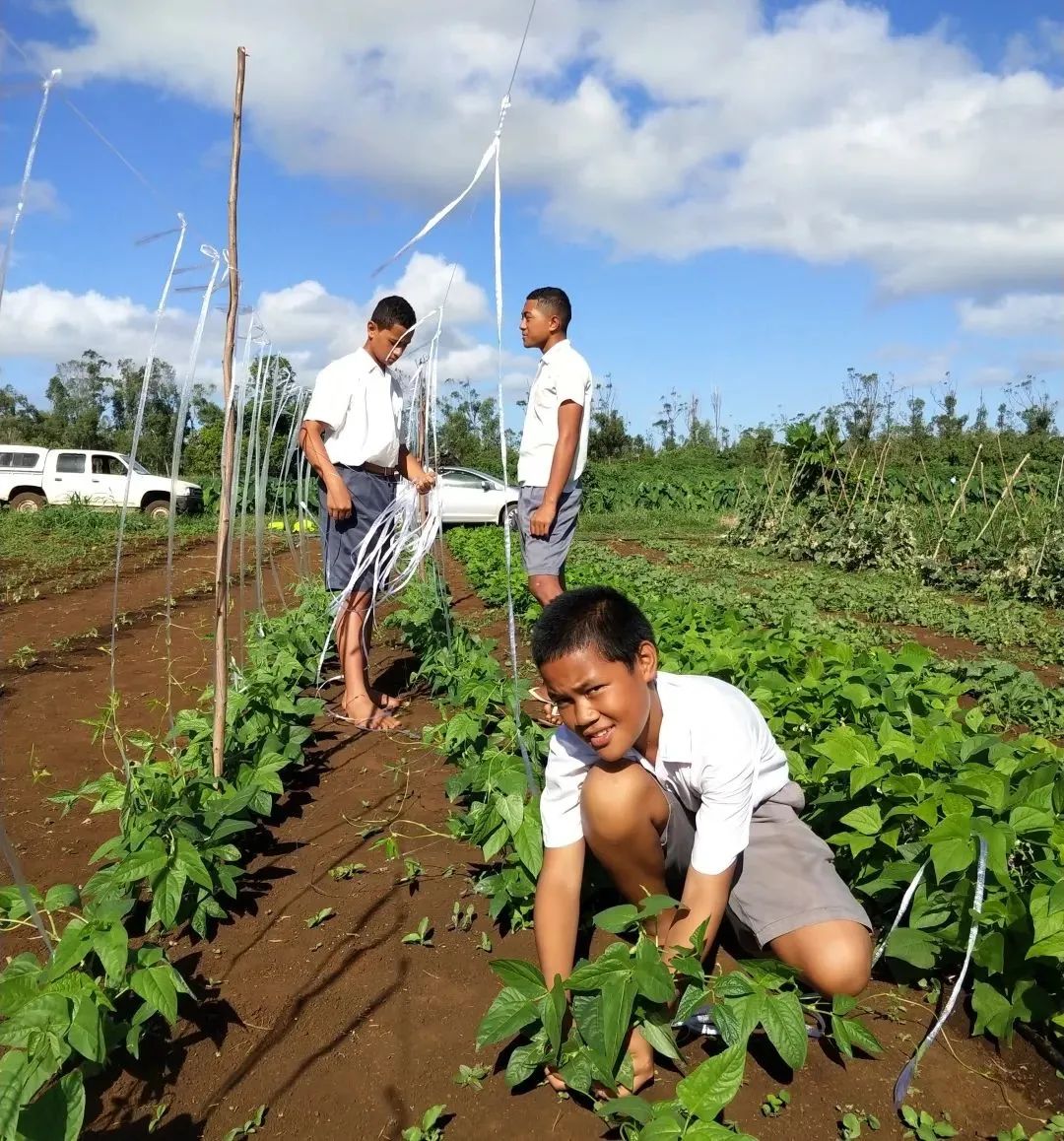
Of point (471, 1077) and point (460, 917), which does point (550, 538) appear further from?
point (471, 1077)

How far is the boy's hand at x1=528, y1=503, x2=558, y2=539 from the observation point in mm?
3611

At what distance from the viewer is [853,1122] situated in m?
1.57

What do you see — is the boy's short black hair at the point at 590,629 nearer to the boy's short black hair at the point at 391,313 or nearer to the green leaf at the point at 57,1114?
the green leaf at the point at 57,1114

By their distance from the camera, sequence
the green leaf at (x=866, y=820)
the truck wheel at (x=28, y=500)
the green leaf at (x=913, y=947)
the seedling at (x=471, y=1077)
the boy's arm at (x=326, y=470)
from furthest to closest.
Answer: the truck wheel at (x=28, y=500)
the boy's arm at (x=326, y=470)
the green leaf at (x=866, y=820)
the green leaf at (x=913, y=947)
the seedling at (x=471, y=1077)

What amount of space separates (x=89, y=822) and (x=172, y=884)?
37.9 inches

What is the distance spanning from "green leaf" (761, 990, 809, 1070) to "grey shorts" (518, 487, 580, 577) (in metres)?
2.36

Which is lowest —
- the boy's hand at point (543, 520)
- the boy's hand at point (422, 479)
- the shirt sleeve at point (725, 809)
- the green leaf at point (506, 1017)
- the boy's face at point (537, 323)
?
the green leaf at point (506, 1017)

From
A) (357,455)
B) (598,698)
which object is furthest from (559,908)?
(357,455)

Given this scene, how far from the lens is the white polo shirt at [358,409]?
359 cm

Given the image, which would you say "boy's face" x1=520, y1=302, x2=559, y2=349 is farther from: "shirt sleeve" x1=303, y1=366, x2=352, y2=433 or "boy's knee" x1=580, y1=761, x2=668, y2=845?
"boy's knee" x1=580, y1=761, x2=668, y2=845

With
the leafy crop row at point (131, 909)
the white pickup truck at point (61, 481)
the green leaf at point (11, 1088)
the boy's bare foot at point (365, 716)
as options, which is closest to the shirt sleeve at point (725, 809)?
the leafy crop row at point (131, 909)

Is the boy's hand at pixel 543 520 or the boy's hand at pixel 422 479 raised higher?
the boy's hand at pixel 422 479

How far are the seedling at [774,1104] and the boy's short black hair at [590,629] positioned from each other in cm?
80

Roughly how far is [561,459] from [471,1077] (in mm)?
2303
